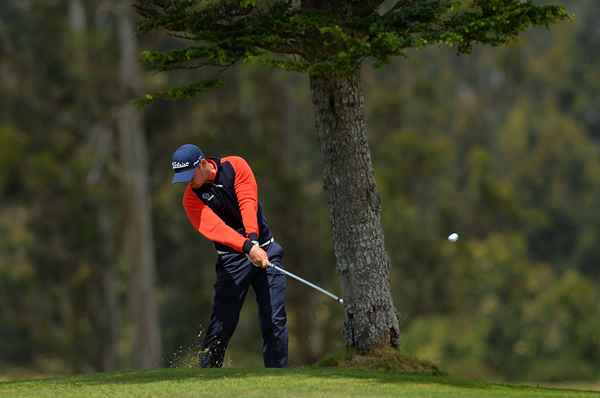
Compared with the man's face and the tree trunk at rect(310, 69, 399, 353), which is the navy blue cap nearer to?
the man's face

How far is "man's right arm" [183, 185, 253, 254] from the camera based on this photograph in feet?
36.5

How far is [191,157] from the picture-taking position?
11.1 metres

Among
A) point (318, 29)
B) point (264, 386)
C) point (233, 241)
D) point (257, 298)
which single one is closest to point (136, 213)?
point (257, 298)

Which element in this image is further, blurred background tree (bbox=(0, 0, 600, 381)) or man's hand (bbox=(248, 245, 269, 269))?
blurred background tree (bbox=(0, 0, 600, 381))

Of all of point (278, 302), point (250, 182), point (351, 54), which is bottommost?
point (278, 302)

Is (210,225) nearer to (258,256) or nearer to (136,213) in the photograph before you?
(258,256)

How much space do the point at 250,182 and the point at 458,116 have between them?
38.3 metres

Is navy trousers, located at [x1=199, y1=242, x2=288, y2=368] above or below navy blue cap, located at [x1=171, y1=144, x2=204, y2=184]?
below

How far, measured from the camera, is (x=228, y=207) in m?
11.5

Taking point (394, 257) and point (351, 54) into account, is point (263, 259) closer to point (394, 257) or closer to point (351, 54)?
point (351, 54)

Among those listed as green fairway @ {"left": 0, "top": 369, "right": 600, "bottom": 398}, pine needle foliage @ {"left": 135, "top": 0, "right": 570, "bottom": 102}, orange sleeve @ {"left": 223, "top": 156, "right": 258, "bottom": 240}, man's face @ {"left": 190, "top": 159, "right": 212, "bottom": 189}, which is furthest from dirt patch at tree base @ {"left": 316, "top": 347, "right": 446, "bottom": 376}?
pine needle foliage @ {"left": 135, "top": 0, "right": 570, "bottom": 102}

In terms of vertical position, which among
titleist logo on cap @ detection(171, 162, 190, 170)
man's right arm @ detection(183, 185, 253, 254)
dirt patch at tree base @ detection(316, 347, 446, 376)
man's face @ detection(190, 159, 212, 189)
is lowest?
dirt patch at tree base @ detection(316, 347, 446, 376)

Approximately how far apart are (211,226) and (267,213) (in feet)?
91.0

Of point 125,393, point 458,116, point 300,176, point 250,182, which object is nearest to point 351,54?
point 250,182
